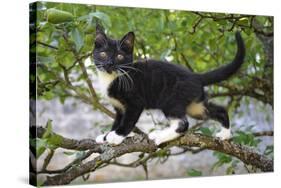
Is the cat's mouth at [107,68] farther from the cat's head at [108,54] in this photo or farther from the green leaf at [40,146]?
the green leaf at [40,146]

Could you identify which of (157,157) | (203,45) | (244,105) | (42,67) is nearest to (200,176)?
(157,157)

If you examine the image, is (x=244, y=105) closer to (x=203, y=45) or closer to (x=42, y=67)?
(x=203, y=45)

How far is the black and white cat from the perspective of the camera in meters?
3.24

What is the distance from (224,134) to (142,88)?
0.65m

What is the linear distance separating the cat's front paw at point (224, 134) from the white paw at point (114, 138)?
67 centimetres

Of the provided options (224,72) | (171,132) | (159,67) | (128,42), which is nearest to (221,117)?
(224,72)

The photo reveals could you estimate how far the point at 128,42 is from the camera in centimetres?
331

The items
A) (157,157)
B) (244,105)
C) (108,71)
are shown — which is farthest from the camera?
(244,105)

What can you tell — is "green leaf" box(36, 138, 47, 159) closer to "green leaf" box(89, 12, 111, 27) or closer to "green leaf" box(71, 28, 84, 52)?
"green leaf" box(71, 28, 84, 52)

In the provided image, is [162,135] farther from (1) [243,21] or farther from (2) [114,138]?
(1) [243,21]

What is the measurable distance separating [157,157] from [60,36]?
0.94m

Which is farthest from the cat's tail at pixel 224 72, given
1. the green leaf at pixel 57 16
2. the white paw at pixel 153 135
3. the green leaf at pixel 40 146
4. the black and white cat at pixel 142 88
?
the green leaf at pixel 40 146

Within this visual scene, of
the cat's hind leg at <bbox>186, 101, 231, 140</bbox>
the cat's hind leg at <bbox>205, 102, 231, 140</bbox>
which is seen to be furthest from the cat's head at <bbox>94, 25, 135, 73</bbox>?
the cat's hind leg at <bbox>205, 102, 231, 140</bbox>

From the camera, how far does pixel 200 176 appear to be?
3635 millimetres
